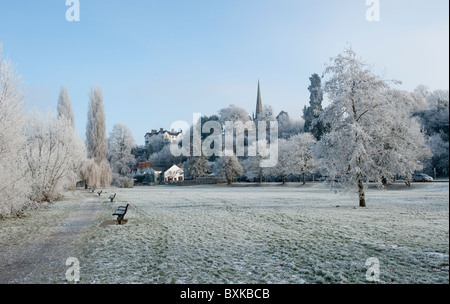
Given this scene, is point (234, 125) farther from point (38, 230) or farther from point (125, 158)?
point (38, 230)

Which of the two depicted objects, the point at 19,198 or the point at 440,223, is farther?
the point at 19,198

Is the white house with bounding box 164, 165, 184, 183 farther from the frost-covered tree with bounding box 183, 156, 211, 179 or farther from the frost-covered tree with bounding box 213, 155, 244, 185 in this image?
the frost-covered tree with bounding box 213, 155, 244, 185

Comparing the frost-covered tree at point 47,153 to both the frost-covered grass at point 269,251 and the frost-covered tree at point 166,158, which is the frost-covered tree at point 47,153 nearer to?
the frost-covered grass at point 269,251

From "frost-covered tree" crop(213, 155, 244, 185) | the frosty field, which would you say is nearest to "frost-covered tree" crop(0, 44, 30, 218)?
the frosty field

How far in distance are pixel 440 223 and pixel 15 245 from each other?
14764mm

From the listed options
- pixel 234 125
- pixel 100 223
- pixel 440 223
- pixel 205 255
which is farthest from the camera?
pixel 234 125

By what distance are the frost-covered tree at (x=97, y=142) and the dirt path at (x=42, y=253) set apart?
30.2 m

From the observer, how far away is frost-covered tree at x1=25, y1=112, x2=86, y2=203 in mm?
19234

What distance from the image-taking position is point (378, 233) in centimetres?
924

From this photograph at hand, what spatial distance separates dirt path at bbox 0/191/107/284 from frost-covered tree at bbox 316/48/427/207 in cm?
1372

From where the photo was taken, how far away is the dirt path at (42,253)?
20.0 feet

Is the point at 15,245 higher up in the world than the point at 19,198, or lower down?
lower down
